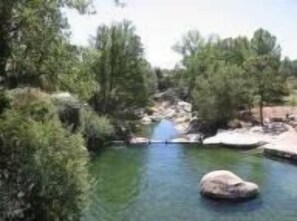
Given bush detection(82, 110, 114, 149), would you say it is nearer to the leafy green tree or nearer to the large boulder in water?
the leafy green tree

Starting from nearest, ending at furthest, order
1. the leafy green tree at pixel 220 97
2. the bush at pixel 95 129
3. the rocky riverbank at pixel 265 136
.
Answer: the rocky riverbank at pixel 265 136 → the bush at pixel 95 129 → the leafy green tree at pixel 220 97

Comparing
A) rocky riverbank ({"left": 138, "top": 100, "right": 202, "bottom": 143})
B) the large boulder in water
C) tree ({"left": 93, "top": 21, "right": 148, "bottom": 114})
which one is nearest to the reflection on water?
the large boulder in water

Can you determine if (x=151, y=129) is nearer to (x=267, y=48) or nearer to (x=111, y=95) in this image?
(x=111, y=95)

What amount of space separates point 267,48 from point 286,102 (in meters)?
12.9

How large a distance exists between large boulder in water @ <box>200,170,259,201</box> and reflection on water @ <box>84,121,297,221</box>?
19.2 inches

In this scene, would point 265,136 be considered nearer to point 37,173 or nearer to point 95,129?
point 95,129

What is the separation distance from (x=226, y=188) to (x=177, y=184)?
494cm

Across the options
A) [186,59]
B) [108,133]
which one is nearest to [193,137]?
[108,133]

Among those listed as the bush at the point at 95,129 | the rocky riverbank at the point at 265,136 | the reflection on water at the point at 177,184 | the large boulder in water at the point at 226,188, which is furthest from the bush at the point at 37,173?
the rocky riverbank at the point at 265,136

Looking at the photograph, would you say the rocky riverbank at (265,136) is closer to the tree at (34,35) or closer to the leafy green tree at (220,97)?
the leafy green tree at (220,97)

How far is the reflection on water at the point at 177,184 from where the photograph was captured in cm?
2558

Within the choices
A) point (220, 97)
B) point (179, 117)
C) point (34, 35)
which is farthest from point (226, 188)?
point (179, 117)

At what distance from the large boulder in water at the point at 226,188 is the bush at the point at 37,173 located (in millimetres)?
10588

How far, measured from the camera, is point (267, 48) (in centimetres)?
8019
